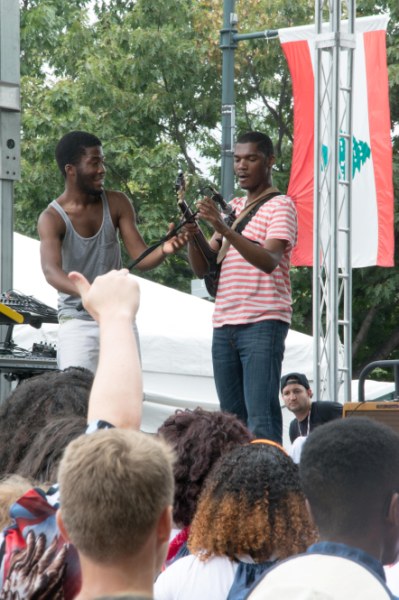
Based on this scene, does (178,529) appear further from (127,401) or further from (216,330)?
(216,330)

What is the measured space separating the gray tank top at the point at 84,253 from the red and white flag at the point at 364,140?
3.32 metres

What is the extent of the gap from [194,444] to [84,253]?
7.14 feet

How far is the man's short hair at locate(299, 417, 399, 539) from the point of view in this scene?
85.0 inches

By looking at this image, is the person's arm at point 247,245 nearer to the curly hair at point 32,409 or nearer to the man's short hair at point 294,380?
the curly hair at point 32,409

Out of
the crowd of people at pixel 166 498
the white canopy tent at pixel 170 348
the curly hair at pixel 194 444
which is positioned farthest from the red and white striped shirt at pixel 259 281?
the white canopy tent at pixel 170 348

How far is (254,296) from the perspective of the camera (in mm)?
5207

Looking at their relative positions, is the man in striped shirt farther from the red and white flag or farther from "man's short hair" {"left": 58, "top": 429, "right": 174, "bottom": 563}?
"man's short hair" {"left": 58, "top": 429, "right": 174, "bottom": 563}

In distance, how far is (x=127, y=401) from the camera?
221 centimetres

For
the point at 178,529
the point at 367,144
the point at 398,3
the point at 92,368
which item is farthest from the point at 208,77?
the point at 178,529

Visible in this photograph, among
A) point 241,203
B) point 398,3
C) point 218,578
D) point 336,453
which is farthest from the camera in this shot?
point 398,3

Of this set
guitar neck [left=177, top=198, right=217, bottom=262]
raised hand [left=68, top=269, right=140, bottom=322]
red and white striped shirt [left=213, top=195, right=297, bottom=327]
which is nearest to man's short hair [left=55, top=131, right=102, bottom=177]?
guitar neck [left=177, top=198, right=217, bottom=262]

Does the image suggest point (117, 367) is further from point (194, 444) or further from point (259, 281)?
point (259, 281)

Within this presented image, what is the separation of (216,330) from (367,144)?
3.67 m

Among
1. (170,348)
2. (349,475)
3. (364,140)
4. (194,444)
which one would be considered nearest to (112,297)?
(349,475)
